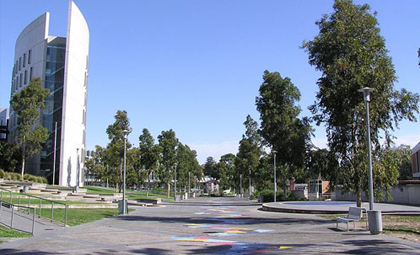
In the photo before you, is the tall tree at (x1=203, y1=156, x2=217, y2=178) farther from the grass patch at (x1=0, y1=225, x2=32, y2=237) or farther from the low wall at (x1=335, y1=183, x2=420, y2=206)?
the grass patch at (x1=0, y1=225, x2=32, y2=237)

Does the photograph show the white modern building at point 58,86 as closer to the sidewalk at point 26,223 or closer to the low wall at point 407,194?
the sidewalk at point 26,223

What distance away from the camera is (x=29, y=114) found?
4456 cm

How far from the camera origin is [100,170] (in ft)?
205

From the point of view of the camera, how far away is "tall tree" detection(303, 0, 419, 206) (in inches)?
787

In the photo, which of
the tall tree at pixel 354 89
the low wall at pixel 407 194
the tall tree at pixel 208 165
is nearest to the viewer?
the tall tree at pixel 354 89

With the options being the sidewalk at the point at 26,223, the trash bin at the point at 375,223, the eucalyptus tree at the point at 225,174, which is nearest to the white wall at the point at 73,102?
the sidewalk at the point at 26,223

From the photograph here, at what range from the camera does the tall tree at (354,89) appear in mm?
20000

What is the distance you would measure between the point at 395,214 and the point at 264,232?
1209 cm

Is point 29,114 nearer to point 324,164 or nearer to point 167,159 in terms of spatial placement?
point 167,159

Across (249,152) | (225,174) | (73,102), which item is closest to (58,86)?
(73,102)

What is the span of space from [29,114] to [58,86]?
12.9 m

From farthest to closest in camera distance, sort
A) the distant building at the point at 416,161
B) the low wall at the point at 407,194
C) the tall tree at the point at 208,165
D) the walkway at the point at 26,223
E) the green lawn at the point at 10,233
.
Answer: the tall tree at the point at 208,165 → the distant building at the point at 416,161 → the low wall at the point at 407,194 → the walkway at the point at 26,223 → the green lawn at the point at 10,233

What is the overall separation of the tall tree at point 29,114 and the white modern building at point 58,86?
7742 mm

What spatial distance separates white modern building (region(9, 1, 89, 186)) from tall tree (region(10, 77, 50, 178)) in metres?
7.74
